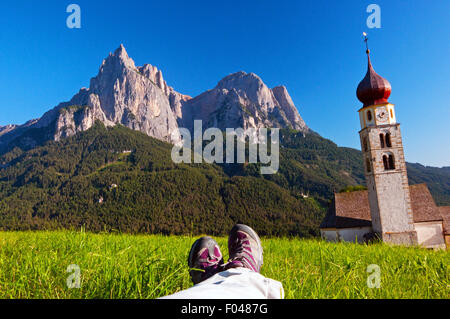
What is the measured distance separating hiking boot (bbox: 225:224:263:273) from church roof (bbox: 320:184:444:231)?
28.4 metres

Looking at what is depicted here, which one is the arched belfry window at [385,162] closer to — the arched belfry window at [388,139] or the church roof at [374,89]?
the arched belfry window at [388,139]

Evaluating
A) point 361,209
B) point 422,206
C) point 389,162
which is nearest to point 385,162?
point 389,162

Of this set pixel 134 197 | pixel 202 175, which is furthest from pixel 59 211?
pixel 202 175

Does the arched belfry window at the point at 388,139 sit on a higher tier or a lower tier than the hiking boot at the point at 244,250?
higher

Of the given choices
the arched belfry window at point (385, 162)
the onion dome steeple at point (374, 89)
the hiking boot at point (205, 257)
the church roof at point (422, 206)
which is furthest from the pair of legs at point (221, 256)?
the onion dome steeple at point (374, 89)

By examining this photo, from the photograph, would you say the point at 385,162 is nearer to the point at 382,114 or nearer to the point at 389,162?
the point at 389,162

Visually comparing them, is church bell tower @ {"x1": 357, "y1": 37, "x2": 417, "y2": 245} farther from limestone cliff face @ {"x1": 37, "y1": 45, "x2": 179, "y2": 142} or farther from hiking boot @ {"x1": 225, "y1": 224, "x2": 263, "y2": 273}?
limestone cliff face @ {"x1": 37, "y1": 45, "x2": 179, "y2": 142}

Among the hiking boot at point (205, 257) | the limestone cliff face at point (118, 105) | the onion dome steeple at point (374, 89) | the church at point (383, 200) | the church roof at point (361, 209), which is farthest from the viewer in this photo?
the limestone cliff face at point (118, 105)

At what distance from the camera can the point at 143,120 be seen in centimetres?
18775

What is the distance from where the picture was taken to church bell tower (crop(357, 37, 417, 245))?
957 inches

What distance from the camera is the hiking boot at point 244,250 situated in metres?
2.26

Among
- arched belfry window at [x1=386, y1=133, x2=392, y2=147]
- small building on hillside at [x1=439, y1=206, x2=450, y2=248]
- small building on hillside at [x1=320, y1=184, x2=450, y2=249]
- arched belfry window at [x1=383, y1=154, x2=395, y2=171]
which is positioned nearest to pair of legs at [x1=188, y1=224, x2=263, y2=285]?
small building on hillside at [x1=320, y1=184, x2=450, y2=249]

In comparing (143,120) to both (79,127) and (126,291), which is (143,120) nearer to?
(79,127)

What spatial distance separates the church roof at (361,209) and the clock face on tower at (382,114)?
337 inches
